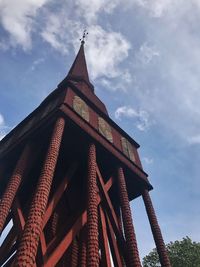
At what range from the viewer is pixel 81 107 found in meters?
9.70

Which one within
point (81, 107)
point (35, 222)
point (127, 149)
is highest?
point (81, 107)

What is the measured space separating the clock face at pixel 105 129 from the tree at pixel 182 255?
475 inches

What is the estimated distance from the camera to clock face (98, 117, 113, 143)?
32.5 ft

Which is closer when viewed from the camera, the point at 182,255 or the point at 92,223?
the point at 92,223

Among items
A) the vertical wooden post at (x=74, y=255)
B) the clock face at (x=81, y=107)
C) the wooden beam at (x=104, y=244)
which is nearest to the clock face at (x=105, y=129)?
the clock face at (x=81, y=107)

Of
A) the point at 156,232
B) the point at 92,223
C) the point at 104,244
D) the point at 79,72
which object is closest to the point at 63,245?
the point at 92,223

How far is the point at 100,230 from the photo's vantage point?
8.09 metres

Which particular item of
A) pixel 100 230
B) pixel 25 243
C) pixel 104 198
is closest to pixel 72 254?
pixel 100 230

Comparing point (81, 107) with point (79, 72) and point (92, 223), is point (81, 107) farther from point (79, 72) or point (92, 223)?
point (79, 72)

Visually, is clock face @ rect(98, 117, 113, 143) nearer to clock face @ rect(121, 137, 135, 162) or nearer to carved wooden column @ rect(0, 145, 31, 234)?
clock face @ rect(121, 137, 135, 162)

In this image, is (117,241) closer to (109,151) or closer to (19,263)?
(109,151)

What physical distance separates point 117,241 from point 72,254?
4.84 ft

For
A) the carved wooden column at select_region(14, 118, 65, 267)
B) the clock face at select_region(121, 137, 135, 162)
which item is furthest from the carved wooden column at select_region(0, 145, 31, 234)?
the clock face at select_region(121, 137, 135, 162)

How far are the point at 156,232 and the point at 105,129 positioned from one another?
3979 mm
